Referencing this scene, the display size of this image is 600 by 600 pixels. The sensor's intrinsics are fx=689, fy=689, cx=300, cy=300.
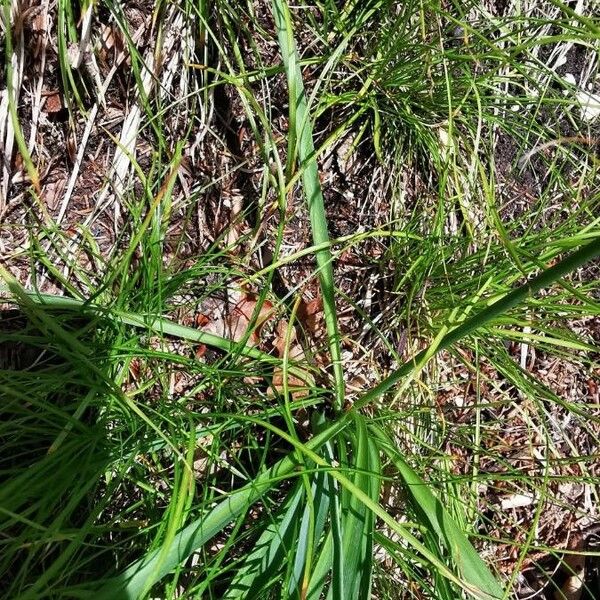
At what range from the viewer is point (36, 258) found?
117cm

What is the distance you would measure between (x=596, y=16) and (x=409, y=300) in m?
0.79

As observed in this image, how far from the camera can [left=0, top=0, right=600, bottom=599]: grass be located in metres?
1.02

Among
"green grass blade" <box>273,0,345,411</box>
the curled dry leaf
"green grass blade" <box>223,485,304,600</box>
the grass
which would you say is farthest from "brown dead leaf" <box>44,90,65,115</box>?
"green grass blade" <box>223,485,304,600</box>

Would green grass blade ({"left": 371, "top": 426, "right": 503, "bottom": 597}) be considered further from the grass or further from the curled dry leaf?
the curled dry leaf

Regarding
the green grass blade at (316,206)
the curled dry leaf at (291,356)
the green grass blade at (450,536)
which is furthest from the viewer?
the curled dry leaf at (291,356)

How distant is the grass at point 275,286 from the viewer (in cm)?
102

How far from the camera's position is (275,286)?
4.24ft

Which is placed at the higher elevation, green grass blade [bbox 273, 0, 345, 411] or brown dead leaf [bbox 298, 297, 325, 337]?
green grass blade [bbox 273, 0, 345, 411]

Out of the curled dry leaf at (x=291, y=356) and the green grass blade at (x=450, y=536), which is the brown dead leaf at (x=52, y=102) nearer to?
the curled dry leaf at (x=291, y=356)

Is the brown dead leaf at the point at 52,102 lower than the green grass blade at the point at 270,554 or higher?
higher

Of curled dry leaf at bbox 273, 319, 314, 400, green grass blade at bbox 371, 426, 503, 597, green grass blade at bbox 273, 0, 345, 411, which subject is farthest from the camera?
curled dry leaf at bbox 273, 319, 314, 400

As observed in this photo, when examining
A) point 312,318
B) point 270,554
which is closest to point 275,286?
point 312,318

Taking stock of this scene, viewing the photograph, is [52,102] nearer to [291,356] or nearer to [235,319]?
[235,319]

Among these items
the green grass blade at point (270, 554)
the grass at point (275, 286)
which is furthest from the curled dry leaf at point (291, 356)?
the green grass blade at point (270, 554)
